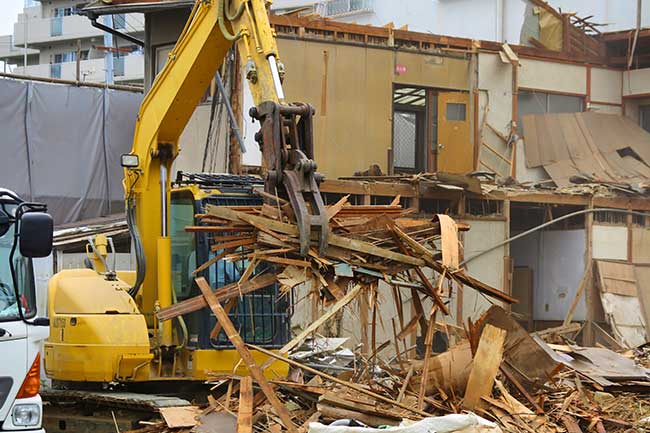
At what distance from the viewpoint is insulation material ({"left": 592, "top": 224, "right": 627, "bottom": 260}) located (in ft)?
86.8

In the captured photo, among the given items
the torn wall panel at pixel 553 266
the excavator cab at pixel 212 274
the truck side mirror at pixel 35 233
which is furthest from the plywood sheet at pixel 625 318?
the truck side mirror at pixel 35 233

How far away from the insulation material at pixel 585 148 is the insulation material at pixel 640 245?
1.30 metres

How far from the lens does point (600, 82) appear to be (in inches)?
1159

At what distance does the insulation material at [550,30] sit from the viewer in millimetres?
29672

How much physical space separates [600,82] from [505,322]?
20.4 metres

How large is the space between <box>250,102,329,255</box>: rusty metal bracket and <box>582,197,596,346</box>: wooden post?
57.6 feet

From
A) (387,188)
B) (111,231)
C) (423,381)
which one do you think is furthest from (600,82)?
(423,381)

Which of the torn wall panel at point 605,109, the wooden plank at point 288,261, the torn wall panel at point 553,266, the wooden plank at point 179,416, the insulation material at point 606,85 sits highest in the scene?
the insulation material at point 606,85

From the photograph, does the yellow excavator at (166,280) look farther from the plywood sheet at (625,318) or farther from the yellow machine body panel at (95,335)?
Result: the plywood sheet at (625,318)

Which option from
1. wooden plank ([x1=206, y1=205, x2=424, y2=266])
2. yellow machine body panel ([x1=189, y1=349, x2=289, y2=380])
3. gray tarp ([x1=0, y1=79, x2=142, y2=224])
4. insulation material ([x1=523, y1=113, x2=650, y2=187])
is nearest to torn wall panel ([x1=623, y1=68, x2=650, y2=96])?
insulation material ([x1=523, y1=113, x2=650, y2=187])

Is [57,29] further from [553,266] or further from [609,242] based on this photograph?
[609,242]

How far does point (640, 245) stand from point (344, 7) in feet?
82.1

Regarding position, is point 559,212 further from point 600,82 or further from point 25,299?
point 25,299

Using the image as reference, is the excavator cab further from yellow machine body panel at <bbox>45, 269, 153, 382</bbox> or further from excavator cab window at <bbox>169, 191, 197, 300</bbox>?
yellow machine body panel at <bbox>45, 269, 153, 382</bbox>
